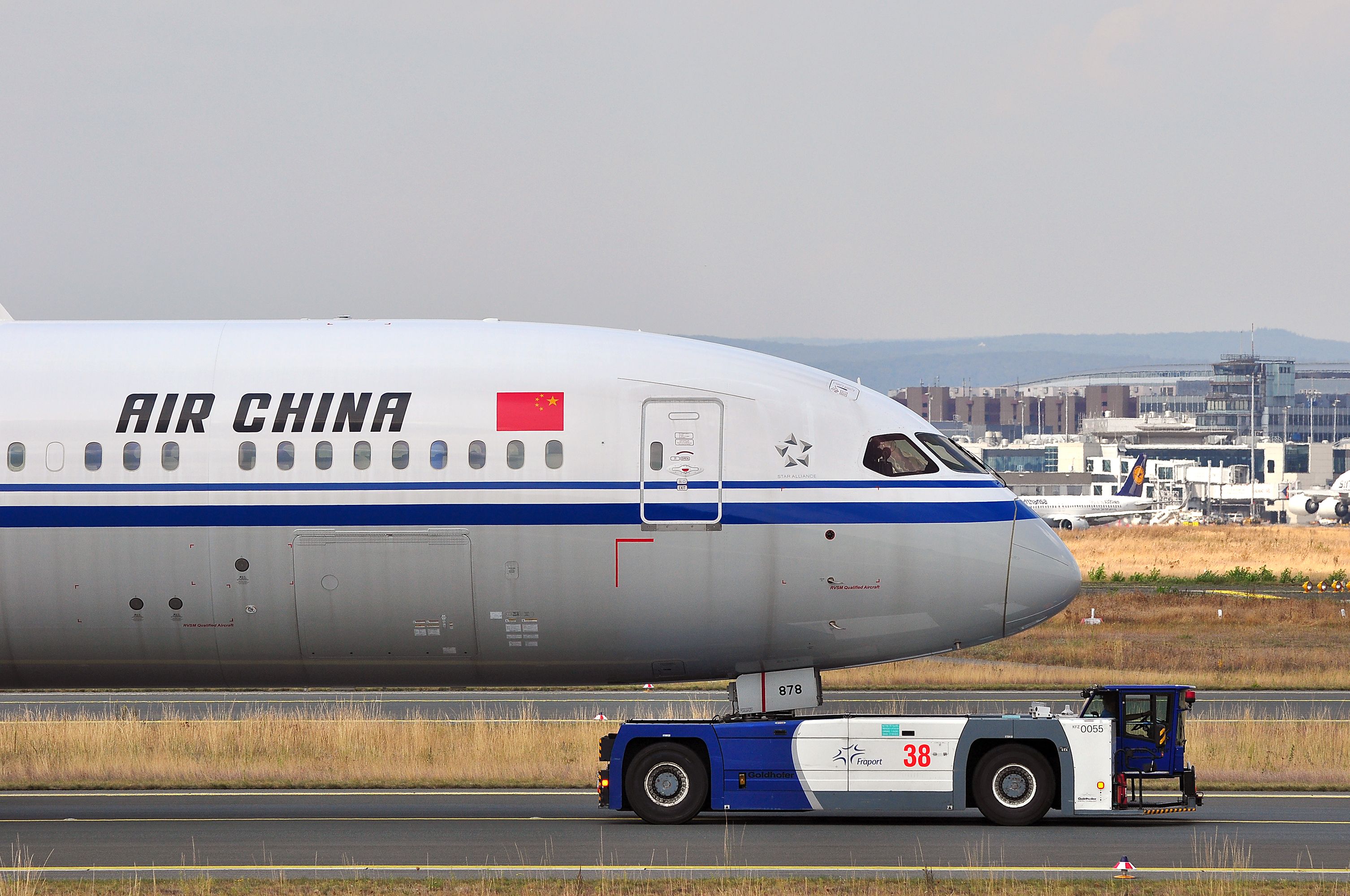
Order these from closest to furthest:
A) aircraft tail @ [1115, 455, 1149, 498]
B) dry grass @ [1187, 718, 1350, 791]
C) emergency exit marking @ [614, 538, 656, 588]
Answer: emergency exit marking @ [614, 538, 656, 588]
dry grass @ [1187, 718, 1350, 791]
aircraft tail @ [1115, 455, 1149, 498]

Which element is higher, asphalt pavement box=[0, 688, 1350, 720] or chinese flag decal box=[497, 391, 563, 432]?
chinese flag decal box=[497, 391, 563, 432]

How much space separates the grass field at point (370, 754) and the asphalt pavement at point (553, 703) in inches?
126

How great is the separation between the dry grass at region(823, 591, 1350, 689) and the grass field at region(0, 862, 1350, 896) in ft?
52.9

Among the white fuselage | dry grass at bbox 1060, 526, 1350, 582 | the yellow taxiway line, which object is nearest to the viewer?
the yellow taxiway line

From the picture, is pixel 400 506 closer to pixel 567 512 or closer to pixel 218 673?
pixel 567 512

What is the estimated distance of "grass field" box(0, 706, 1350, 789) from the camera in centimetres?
2675

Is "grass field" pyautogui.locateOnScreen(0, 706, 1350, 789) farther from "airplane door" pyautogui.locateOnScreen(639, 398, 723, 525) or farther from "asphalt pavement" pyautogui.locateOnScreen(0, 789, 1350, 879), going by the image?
"airplane door" pyautogui.locateOnScreen(639, 398, 723, 525)

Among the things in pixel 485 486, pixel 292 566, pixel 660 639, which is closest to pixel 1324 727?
pixel 660 639

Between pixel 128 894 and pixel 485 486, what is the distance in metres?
6.83

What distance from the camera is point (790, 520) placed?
2144cm

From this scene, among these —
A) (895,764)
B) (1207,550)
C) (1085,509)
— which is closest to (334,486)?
(895,764)

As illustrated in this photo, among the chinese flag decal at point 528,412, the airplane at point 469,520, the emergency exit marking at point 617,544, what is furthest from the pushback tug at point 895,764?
the chinese flag decal at point 528,412

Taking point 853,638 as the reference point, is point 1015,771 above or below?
below

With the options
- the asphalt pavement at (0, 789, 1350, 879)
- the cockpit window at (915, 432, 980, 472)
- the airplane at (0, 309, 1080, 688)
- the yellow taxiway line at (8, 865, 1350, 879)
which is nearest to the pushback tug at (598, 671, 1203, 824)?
the asphalt pavement at (0, 789, 1350, 879)
